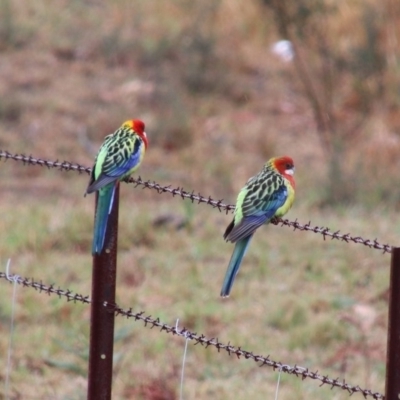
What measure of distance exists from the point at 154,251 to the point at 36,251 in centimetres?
89

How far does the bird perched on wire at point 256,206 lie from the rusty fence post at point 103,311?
381mm

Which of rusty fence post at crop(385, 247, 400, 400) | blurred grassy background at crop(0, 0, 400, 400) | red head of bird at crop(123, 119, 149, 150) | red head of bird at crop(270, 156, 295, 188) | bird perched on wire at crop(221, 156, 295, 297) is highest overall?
blurred grassy background at crop(0, 0, 400, 400)

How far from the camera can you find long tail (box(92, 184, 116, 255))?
352cm

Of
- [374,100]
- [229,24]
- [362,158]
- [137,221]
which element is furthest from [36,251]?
[229,24]

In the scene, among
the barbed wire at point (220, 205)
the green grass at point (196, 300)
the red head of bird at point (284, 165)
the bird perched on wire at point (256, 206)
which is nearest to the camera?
the barbed wire at point (220, 205)

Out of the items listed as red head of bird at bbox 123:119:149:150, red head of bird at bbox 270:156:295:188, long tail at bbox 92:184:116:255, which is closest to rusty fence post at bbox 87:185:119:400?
long tail at bbox 92:184:116:255

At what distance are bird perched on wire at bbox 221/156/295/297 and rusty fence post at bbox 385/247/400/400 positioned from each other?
2.22ft

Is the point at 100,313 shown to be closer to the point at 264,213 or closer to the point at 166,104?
the point at 264,213

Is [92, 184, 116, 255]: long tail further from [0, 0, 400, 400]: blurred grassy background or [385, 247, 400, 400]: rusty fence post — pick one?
[0, 0, 400, 400]: blurred grassy background

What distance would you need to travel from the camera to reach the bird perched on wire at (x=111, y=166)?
3.54 m

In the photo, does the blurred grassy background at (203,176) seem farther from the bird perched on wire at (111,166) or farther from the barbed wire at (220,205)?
the barbed wire at (220,205)

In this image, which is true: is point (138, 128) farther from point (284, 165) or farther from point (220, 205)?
point (220, 205)

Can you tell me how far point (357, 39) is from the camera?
13.3 metres

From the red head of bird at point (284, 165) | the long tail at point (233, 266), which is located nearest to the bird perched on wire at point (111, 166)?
the long tail at point (233, 266)
